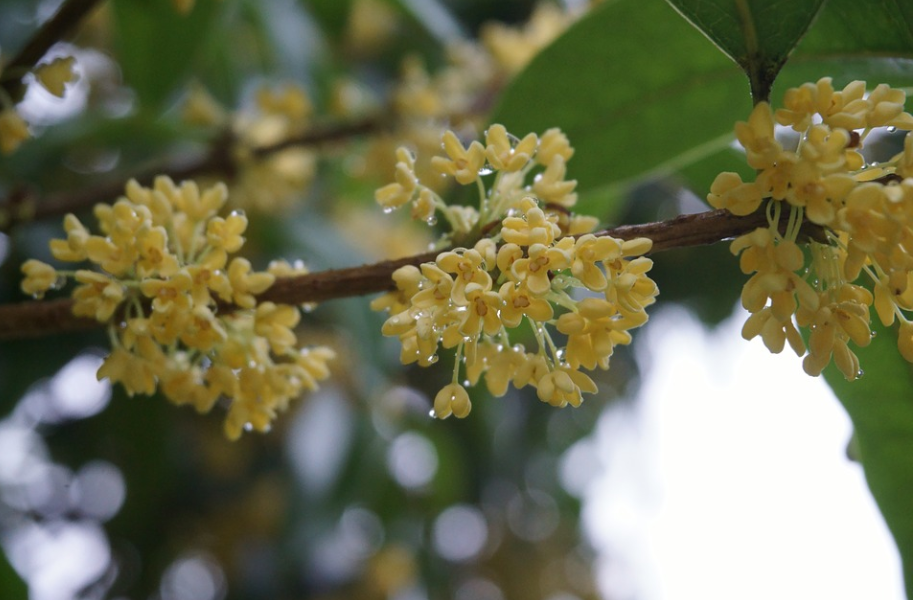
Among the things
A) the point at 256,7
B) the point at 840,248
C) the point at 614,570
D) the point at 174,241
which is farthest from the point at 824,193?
the point at 614,570

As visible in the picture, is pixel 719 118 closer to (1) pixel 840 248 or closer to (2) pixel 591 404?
(1) pixel 840 248

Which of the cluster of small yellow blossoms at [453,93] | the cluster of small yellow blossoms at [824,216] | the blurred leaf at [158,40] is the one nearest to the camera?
the cluster of small yellow blossoms at [824,216]

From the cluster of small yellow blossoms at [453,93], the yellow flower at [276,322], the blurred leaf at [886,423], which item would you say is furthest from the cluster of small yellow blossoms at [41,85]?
the blurred leaf at [886,423]

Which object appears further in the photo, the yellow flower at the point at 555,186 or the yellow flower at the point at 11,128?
the yellow flower at the point at 11,128

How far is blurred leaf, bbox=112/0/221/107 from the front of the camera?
5.05 ft

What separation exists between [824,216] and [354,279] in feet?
1.34

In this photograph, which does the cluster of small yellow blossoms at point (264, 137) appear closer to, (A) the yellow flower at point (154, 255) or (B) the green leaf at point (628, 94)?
(B) the green leaf at point (628, 94)

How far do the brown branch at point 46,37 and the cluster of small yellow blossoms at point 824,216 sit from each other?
0.74 meters

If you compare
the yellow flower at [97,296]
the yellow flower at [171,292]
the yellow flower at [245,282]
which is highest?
the yellow flower at [245,282]

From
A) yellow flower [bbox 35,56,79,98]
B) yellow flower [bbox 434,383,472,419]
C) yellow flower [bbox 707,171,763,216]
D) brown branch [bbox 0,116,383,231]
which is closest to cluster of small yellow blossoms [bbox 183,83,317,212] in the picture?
brown branch [bbox 0,116,383,231]

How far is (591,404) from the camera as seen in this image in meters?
2.97

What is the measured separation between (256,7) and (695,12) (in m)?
1.44

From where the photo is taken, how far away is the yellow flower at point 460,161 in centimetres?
85

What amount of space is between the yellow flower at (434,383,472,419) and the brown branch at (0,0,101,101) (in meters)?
0.62
